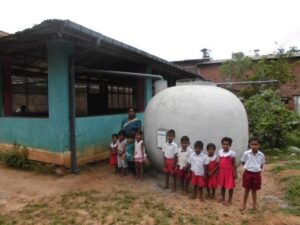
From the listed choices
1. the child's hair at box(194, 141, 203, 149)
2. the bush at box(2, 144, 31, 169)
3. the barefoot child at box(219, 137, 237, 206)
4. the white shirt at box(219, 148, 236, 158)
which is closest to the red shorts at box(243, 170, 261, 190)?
the barefoot child at box(219, 137, 237, 206)

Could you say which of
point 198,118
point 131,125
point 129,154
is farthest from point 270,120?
point 129,154

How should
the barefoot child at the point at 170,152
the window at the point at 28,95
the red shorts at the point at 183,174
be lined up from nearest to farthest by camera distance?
the red shorts at the point at 183,174
the barefoot child at the point at 170,152
the window at the point at 28,95

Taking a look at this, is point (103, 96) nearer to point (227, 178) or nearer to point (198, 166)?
point (198, 166)

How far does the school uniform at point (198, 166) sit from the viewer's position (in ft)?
16.9

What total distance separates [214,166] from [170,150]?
896mm

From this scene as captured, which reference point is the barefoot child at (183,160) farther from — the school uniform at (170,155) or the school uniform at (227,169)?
the school uniform at (227,169)

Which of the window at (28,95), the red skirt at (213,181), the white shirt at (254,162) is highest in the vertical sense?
the window at (28,95)

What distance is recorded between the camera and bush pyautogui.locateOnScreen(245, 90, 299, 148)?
10.3m

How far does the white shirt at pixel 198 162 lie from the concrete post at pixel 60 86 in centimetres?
318

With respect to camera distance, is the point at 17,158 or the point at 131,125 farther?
the point at 17,158

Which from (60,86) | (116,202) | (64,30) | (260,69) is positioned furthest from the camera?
(260,69)

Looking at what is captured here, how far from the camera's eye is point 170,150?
18.6 ft

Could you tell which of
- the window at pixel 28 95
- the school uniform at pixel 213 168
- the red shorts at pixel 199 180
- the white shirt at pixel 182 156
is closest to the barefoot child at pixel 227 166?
the school uniform at pixel 213 168

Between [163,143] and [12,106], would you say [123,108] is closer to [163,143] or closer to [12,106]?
[12,106]
